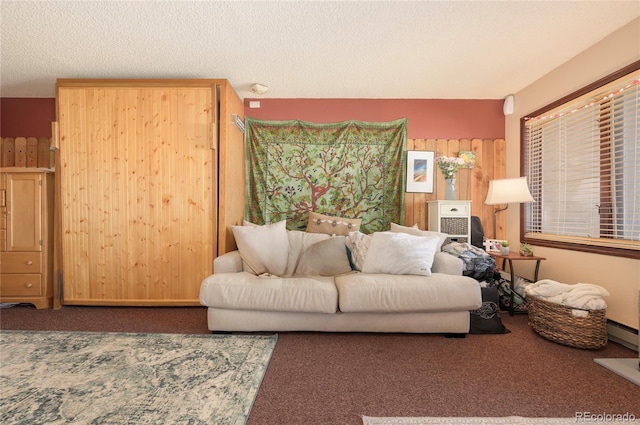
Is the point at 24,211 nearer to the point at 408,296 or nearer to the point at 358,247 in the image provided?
the point at 358,247

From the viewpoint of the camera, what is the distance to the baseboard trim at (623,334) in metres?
2.18

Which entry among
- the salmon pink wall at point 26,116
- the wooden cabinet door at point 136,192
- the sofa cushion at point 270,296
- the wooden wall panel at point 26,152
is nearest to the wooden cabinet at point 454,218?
the sofa cushion at point 270,296

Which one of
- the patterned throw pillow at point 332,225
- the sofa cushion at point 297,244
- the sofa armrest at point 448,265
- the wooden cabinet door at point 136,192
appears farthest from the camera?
the patterned throw pillow at point 332,225

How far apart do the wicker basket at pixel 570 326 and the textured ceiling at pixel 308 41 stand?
2149 millimetres

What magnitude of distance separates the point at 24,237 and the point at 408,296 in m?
3.89

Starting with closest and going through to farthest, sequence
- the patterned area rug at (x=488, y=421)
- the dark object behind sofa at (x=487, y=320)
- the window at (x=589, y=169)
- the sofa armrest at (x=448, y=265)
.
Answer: the patterned area rug at (x=488, y=421) < the window at (x=589, y=169) < the dark object behind sofa at (x=487, y=320) < the sofa armrest at (x=448, y=265)

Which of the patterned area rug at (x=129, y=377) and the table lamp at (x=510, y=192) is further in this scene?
the table lamp at (x=510, y=192)

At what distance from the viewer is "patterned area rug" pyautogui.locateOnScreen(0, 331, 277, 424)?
4.73 ft

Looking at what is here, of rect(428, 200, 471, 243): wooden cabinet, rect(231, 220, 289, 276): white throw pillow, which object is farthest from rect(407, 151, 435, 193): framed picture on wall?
rect(231, 220, 289, 276): white throw pillow

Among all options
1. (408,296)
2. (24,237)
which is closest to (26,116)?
(24,237)

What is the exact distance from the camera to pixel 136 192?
316 cm

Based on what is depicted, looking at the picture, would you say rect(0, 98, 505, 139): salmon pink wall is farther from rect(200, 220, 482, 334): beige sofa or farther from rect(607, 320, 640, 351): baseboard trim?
rect(607, 320, 640, 351): baseboard trim

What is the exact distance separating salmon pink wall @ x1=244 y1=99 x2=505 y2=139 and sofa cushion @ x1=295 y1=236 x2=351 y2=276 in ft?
5.60

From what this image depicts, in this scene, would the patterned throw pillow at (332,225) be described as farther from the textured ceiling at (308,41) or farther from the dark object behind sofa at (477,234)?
the textured ceiling at (308,41)
